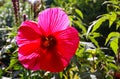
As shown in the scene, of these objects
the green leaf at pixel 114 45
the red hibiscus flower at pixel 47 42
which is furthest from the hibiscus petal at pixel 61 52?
the green leaf at pixel 114 45

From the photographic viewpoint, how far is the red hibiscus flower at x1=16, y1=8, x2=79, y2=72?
130cm

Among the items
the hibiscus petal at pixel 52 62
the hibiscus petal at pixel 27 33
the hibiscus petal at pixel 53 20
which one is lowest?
the hibiscus petal at pixel 52 62

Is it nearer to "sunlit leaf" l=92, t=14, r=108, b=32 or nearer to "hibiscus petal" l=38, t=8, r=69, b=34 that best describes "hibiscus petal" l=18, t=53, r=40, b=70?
"hibiscus petal" l=38, t=8, r=69, b=34

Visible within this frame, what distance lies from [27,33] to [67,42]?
139mm

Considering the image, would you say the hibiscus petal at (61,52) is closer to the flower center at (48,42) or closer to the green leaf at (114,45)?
the flower center at (48,42)

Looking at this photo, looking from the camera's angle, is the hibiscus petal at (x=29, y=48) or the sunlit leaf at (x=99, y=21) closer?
the hibiscus petal at (x=29, y=48)

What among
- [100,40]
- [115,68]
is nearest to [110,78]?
[115,68]

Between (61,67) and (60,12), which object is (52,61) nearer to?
(61,67)

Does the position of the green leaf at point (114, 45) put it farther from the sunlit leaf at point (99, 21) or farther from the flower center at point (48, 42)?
the flower center at point (48, 42)

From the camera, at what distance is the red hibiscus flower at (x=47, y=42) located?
1304mm

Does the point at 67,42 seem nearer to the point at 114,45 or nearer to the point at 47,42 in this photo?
the point at 47,42

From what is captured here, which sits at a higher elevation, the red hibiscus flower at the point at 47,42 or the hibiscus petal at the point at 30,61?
the red hibiscus flower at the point at 47,42

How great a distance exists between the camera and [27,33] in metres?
1.35

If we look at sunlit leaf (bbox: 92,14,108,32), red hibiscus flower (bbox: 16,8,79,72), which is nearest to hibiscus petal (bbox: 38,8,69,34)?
red hibiscus flower (bbox: 16,8,79,72)
